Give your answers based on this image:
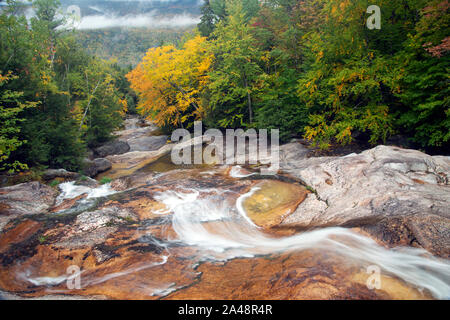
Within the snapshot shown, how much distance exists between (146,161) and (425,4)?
16668mm

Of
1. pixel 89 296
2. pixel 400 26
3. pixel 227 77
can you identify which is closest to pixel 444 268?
pixel 89 296

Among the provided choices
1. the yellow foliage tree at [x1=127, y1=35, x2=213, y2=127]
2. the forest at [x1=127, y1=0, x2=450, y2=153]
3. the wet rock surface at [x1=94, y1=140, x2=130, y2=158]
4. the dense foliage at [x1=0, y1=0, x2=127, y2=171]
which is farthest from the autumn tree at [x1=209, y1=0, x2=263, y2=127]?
the dense foliage at [x1=0, y1=0, x2=127, y2=171]

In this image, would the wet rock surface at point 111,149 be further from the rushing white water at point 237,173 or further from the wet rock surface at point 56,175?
the rushing white water at point 237,173

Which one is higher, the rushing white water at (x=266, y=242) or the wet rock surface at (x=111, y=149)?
the wet rock surface at (x=111, y=149)

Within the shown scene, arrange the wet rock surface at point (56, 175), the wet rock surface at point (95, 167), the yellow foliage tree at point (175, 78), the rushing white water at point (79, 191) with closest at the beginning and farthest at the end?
the rushing white water at point (79, 191), the wet rock surface at point (56, 175), the wet rock surface at point (95, 167), the yellow foliage tree at point (175, 78)

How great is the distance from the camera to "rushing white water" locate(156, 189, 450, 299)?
12.9 feet

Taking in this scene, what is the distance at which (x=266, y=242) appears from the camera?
570 centimetres

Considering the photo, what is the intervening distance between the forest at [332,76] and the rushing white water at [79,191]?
1002cm

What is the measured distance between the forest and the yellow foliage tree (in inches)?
3.6

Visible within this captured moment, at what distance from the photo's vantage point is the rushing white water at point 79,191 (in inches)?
365

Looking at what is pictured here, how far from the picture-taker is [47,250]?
5281 millimetres

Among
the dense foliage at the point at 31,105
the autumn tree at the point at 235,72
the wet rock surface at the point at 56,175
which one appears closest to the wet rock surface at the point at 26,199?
the dense foliage at the point at 31,105

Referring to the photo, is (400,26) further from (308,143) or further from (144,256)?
(144,256)

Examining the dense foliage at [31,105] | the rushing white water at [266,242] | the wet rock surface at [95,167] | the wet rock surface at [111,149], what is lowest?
the rushing white water at [266,242]
